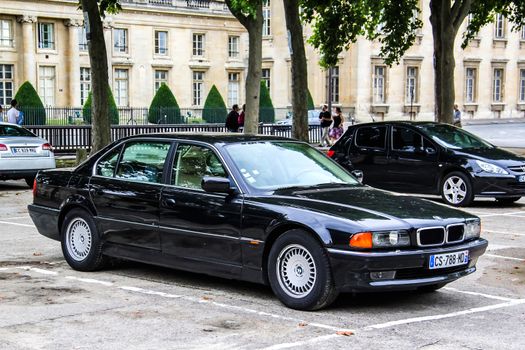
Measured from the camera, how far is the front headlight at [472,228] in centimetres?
862

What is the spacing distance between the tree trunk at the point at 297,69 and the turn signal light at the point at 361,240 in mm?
17859

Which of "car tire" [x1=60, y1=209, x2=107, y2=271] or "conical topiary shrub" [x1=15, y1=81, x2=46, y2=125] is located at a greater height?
"conical topiary shrub" [x1=15, y1=81, x2=46, y2=125]

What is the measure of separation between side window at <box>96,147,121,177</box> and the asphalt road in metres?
1.08

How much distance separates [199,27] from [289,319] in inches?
2495

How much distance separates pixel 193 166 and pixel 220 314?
74.4 inches

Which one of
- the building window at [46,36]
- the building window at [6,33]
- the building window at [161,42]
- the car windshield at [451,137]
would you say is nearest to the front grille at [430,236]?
the car windshield at [451,137]

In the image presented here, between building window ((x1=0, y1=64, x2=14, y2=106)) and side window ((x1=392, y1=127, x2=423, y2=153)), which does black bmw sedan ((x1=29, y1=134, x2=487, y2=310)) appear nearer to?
side window ((x1=392, y1=127, x2=423, y2=153))

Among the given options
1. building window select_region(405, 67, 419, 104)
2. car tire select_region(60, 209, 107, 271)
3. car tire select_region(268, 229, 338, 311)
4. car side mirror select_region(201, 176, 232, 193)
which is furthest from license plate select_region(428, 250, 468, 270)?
building window select_region(405, 67, 419, 104)

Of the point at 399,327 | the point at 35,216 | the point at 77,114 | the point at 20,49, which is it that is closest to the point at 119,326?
the point at 399,327

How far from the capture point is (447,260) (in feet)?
27.1

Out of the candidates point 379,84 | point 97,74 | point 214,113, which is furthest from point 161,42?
point 97,74

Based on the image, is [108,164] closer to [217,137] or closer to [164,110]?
[217,137]

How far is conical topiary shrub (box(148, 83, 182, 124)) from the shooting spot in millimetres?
53938

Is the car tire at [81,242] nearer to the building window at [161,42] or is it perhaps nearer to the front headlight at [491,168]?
the front headlight at [491,168]
